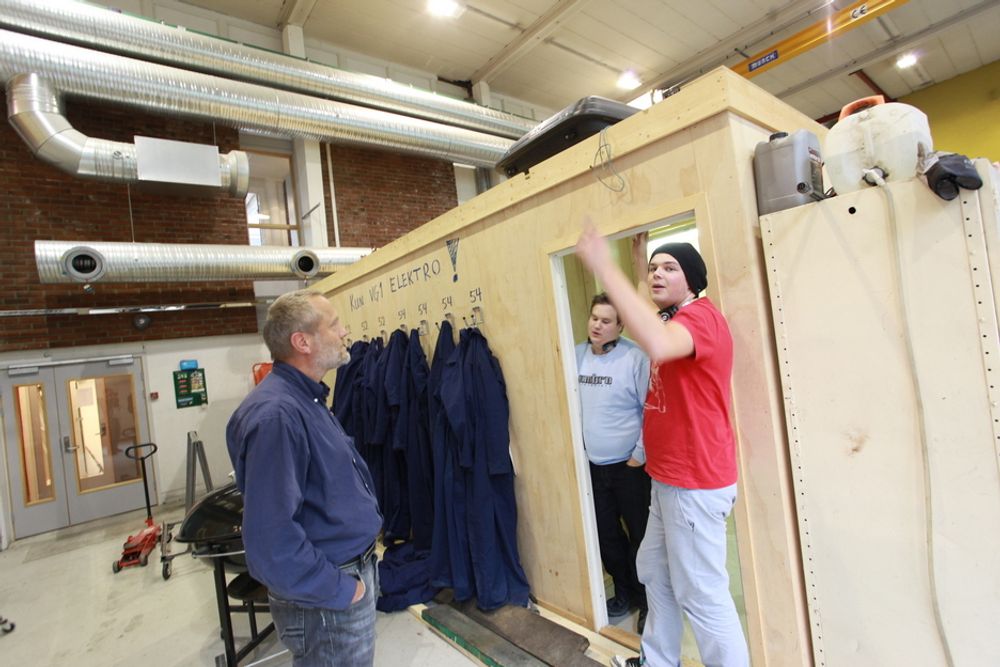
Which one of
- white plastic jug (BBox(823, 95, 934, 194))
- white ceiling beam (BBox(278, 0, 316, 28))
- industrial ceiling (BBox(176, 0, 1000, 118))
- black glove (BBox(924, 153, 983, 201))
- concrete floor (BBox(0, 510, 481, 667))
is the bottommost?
concrete floor (BBox(0, 510, 481, 667))

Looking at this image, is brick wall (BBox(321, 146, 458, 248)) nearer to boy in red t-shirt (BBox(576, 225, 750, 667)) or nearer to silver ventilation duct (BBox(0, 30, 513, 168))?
→ silver ventilation duct (BBox(0, 30, 513, 168))

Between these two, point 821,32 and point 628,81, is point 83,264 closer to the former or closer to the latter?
point 628,81

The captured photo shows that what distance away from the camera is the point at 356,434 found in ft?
11.8

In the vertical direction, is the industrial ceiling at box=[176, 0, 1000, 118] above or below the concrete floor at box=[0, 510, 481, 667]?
above

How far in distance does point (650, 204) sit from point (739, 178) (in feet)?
1.07

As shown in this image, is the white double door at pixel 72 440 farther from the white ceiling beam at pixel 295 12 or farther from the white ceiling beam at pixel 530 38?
the white ceiling beam at pixel 530 38

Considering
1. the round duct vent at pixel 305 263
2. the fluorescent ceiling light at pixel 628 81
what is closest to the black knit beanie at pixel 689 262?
the round duct vent at pixel 305 263

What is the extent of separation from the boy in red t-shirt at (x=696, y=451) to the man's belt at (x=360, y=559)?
38.5 inches

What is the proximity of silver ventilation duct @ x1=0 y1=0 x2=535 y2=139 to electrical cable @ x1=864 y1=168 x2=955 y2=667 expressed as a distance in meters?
5.50

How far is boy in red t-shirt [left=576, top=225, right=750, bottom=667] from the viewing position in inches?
57.4

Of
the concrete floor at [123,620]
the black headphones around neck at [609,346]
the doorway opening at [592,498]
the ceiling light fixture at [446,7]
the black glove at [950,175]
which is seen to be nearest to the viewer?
the black glove at [950,175]

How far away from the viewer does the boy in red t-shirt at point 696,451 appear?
4.79ft

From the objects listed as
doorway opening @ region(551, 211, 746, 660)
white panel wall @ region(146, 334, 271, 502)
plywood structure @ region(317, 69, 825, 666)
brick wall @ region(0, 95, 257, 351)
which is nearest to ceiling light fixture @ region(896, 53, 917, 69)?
plywood structure @ region(317, 69, 825, 666)

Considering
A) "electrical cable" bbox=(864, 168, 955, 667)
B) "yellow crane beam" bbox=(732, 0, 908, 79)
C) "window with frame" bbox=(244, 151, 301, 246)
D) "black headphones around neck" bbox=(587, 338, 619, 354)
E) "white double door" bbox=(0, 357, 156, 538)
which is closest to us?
"electrical cable" bbox=(864, 168, 955, 667)
